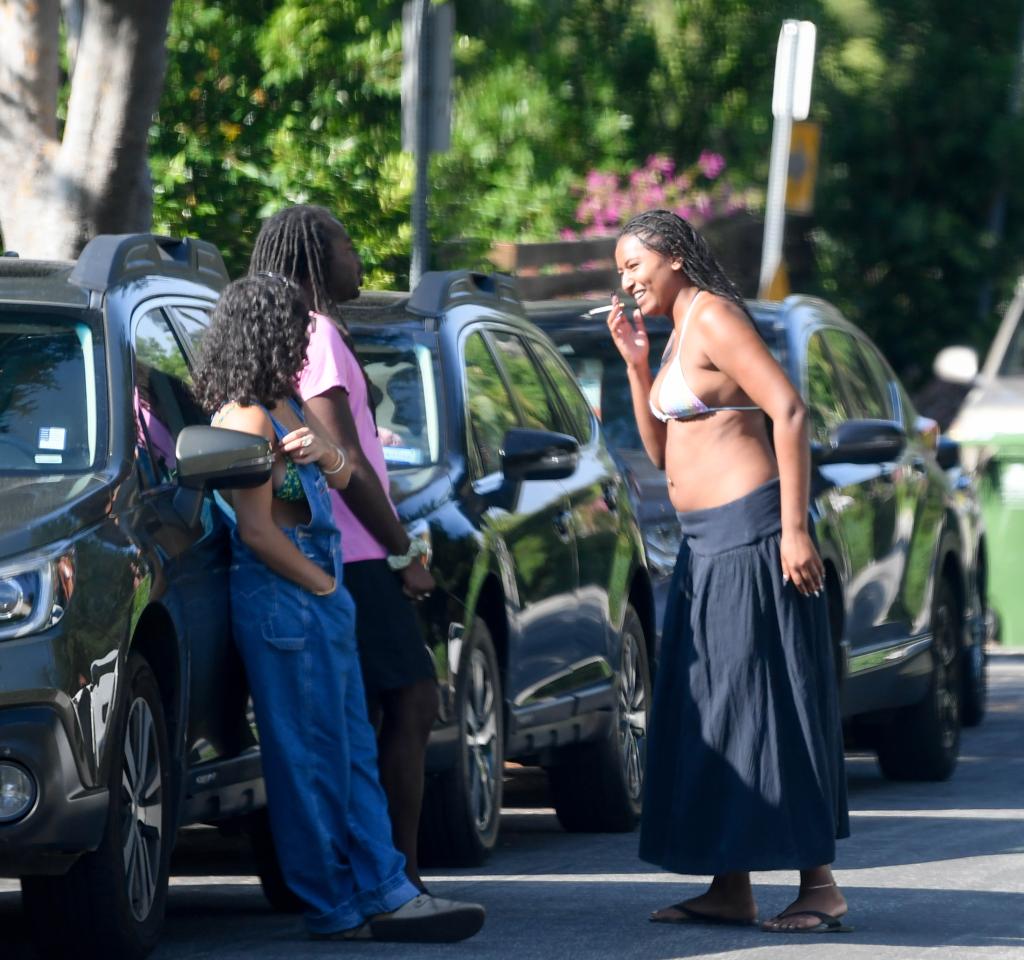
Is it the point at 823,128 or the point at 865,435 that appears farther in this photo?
the point at 823,128

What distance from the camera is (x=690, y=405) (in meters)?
6.89

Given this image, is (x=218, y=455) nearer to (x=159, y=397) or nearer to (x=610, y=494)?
(x=159, y=397)

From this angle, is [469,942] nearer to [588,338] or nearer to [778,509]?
[778,509]

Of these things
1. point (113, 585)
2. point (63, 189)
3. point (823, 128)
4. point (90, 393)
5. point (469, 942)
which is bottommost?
point (469, 942)

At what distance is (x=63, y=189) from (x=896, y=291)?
1809cm

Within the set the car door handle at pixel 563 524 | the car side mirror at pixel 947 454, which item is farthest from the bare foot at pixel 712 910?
the car side mirror at pixel 947 454

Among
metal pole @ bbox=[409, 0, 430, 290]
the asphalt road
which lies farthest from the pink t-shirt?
metal pole @ bbox=[409, 0, 430, 290]

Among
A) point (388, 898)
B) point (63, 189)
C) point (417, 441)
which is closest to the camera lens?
point (388, 898)

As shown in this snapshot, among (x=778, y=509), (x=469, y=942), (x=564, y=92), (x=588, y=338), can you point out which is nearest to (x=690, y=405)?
(x=778, y=509)

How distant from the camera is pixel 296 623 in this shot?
6430mm

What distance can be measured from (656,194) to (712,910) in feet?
61.6

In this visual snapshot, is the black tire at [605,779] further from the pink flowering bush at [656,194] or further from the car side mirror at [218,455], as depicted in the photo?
the pink flowering bush at [656,194]

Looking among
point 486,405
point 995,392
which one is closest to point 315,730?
point 486,405

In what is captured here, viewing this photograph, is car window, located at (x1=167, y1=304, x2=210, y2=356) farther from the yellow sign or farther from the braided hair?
the yellow sign
